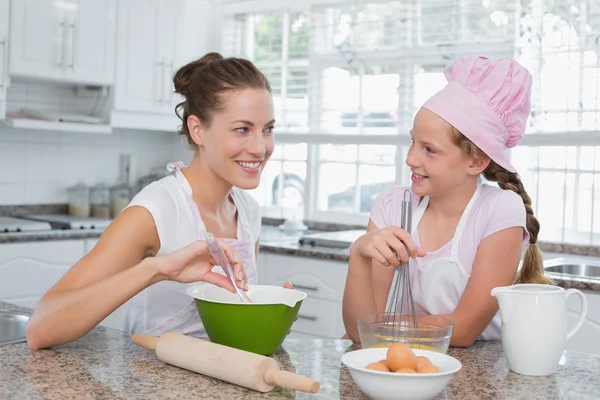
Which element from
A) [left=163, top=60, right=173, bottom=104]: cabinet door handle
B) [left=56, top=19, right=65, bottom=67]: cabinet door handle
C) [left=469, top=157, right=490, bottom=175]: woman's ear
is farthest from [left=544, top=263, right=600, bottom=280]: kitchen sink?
[left=56, top=19, right=65, bottom=67]: cabinet door handle

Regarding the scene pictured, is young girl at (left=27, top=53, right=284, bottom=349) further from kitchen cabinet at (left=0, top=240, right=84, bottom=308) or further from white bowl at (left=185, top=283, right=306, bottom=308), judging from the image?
kitchen cabinet at (left=0, top=240, right=84, bottom=308)

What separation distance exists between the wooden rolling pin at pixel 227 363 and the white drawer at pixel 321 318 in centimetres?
191

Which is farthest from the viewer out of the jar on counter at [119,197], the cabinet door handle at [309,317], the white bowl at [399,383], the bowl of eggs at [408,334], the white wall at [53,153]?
the jar on counter at [119,197]

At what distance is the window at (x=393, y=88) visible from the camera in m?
3.40

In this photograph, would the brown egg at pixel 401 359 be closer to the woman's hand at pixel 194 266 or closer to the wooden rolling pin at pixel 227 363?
the wooden rolling pin at pixel 227 363

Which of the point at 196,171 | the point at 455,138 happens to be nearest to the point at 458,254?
the point at 455,138

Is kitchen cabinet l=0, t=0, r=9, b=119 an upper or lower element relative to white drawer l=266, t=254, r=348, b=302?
upper

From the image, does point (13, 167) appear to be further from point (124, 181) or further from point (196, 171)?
point (196, 171)

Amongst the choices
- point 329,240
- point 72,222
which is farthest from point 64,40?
point 329,240

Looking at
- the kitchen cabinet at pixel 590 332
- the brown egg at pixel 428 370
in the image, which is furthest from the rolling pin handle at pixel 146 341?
the kitchen cabinet at pixel 590 332

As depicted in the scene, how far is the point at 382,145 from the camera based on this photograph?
4086 millimetres

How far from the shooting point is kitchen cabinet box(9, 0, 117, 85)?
365 centimetres

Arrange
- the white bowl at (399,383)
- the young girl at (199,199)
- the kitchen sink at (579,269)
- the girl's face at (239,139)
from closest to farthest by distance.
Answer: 1. the white bowl at (399,383)
2. the young girl at (199,199)
3. the girl's face at (239,139)
4. the kitchen sink at (579,269)

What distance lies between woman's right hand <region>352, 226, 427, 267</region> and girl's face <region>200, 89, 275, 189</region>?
0.50 metres
